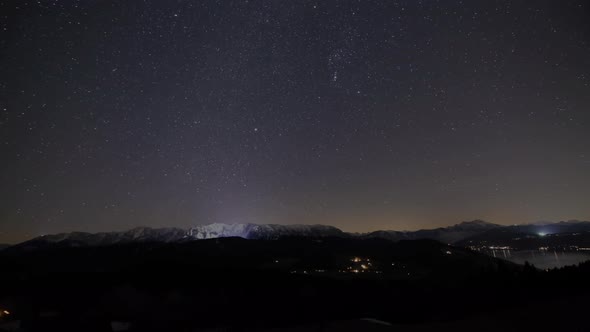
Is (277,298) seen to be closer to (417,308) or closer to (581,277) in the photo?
(417,308)

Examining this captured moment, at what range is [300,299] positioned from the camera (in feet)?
194

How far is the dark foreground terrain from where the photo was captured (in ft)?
91.6

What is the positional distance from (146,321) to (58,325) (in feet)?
40.9

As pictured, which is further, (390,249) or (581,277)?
(390,249)

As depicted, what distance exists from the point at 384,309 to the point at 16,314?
58794 mm

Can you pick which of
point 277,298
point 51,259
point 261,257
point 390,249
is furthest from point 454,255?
point 51,259

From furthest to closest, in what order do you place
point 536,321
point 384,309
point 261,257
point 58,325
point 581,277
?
point 261,257 → point 58,325 → point 384,309 → point 581,277 → point 536,321

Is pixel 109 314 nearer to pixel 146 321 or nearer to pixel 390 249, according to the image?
pixel 146 321

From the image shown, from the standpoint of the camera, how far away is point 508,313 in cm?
2578

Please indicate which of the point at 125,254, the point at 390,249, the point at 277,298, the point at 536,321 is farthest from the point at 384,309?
the point at 125,254

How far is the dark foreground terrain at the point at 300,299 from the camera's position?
27906mm

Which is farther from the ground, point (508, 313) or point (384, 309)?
point (508, 313)

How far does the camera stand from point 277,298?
6209cm

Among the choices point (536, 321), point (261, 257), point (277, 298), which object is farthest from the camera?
point (261, 257)
